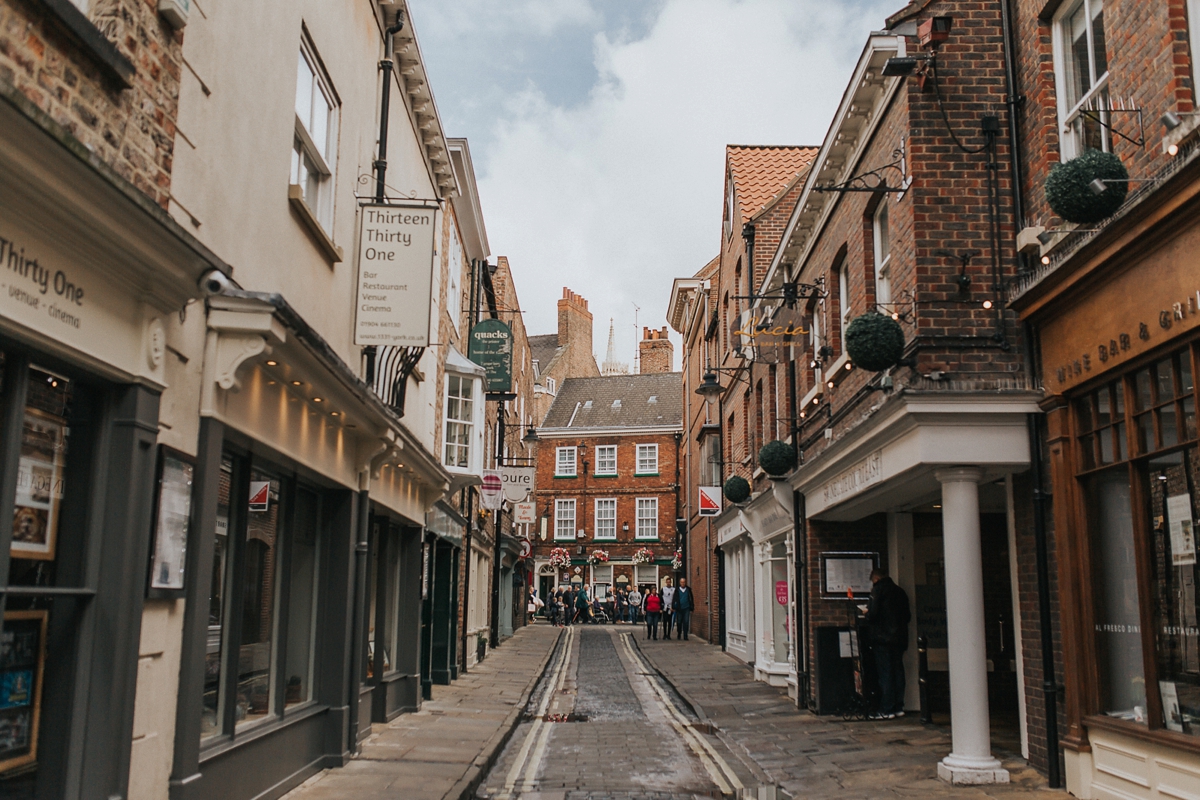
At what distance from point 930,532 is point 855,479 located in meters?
2.87

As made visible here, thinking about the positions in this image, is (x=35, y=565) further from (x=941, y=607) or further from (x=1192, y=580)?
(x=941, y=607)

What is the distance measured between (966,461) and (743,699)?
7697 mm

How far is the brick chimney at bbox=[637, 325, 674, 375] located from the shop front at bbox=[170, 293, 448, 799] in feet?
164

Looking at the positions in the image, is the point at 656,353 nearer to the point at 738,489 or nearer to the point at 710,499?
the point at 710,499

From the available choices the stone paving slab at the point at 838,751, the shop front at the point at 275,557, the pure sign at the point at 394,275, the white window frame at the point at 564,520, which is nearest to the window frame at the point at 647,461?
the white window frame at the point at 564,520

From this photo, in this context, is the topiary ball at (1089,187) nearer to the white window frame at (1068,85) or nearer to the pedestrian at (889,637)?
the white window frame at (1068,85)

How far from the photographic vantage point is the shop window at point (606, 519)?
171ft

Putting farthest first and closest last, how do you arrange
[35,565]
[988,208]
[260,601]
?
1. [988,208]
2. [260,601]
3. [35,565]

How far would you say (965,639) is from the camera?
8984 mm

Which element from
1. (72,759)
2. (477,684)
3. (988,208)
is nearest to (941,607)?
(988,208)

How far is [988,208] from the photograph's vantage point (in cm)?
966

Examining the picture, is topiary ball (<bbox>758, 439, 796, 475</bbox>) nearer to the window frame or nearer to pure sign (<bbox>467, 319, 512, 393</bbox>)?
pure sign (<bbox>467, 319, 512, 393</bbox>)

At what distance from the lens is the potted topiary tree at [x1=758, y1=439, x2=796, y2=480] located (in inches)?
606

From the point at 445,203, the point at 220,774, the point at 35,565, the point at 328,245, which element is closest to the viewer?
the point at 35,565
